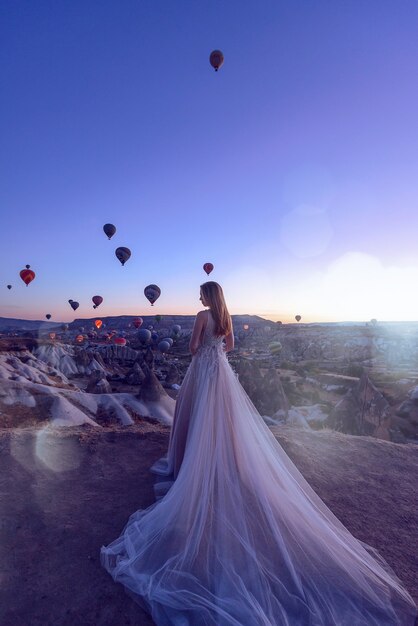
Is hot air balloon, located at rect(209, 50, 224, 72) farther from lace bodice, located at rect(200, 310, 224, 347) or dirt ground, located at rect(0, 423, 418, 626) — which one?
dirt ground, located at rect(0, 423, 418, 626)

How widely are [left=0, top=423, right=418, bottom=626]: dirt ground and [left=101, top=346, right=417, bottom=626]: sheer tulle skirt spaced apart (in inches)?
10.8

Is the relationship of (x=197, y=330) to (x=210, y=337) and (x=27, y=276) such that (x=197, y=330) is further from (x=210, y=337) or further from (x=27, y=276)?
(x=27, y=276)

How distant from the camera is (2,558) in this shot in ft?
9.62

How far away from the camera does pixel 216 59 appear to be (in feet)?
47.9

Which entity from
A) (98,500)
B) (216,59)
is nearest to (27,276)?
(216,59)

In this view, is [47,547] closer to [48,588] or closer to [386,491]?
[48,588]

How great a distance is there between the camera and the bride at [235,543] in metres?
2.40

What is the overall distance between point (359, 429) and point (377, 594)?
13634 mm

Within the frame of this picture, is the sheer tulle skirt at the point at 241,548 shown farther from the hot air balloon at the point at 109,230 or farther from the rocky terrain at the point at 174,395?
the hot air balloon at the point at 109,230

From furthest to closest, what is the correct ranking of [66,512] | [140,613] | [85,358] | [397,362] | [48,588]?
1. [397,362]
2. [85,358]
3. [66,512]
4. [48,588]
5. [140,613]

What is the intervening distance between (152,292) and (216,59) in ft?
69.9

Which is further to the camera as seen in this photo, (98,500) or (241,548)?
(98,500)

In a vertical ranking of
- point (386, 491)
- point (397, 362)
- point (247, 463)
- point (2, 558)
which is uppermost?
point (247, 463)

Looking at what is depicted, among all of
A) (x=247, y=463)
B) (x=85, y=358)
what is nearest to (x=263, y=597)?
(x=247, y=463)
